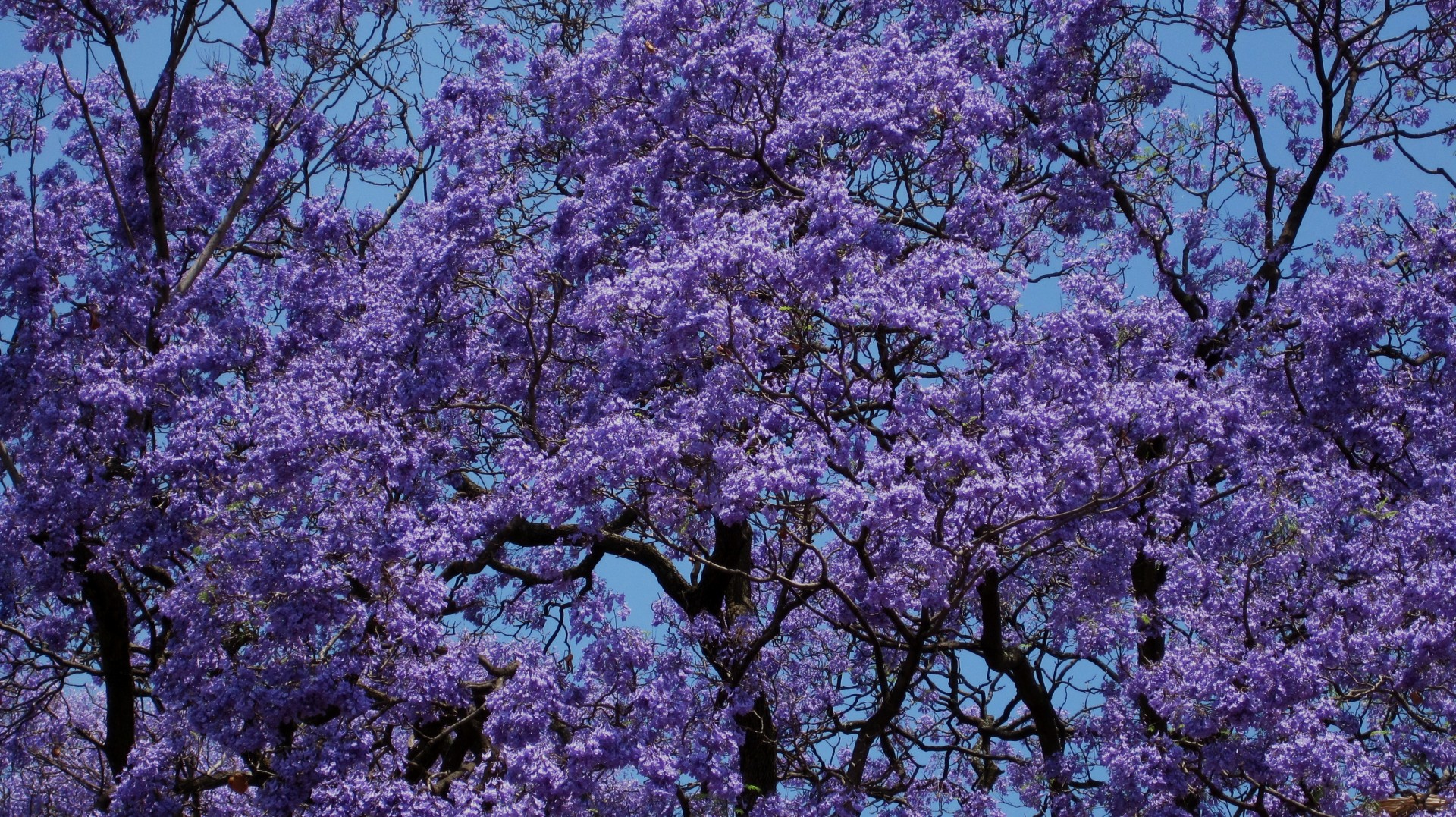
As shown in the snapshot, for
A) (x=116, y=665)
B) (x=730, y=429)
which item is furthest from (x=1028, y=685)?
(x=116, y=665)

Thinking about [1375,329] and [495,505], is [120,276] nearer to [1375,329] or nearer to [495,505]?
[495,505]

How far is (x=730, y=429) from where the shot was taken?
29.7ft

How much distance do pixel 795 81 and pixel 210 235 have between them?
539cm

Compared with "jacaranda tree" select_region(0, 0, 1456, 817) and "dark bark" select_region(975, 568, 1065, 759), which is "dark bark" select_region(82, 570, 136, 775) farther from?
"dark bark" select_region(975, 568, 1065, 759)

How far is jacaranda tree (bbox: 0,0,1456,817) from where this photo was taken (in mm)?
8883

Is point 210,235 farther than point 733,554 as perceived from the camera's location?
Yes

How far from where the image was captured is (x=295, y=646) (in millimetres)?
9078

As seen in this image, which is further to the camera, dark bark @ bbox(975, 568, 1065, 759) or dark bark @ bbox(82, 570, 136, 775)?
dark bark @ bbox(82, 570, 136, 775)

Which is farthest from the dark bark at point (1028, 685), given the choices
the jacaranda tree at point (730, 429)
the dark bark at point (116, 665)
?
the dark bark at point (116, 665)

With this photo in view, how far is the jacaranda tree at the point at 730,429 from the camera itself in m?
8.88

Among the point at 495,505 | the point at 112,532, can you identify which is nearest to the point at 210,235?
the point at 112,532

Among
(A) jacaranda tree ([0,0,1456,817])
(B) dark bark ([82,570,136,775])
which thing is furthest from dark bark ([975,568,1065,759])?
(B) dark bark ([82,570,136,775])

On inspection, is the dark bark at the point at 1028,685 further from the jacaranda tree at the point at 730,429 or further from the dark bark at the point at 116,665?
the dark bark at the point at 116,665

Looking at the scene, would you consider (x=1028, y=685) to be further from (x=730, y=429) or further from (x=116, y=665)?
(x=116, y=665)
